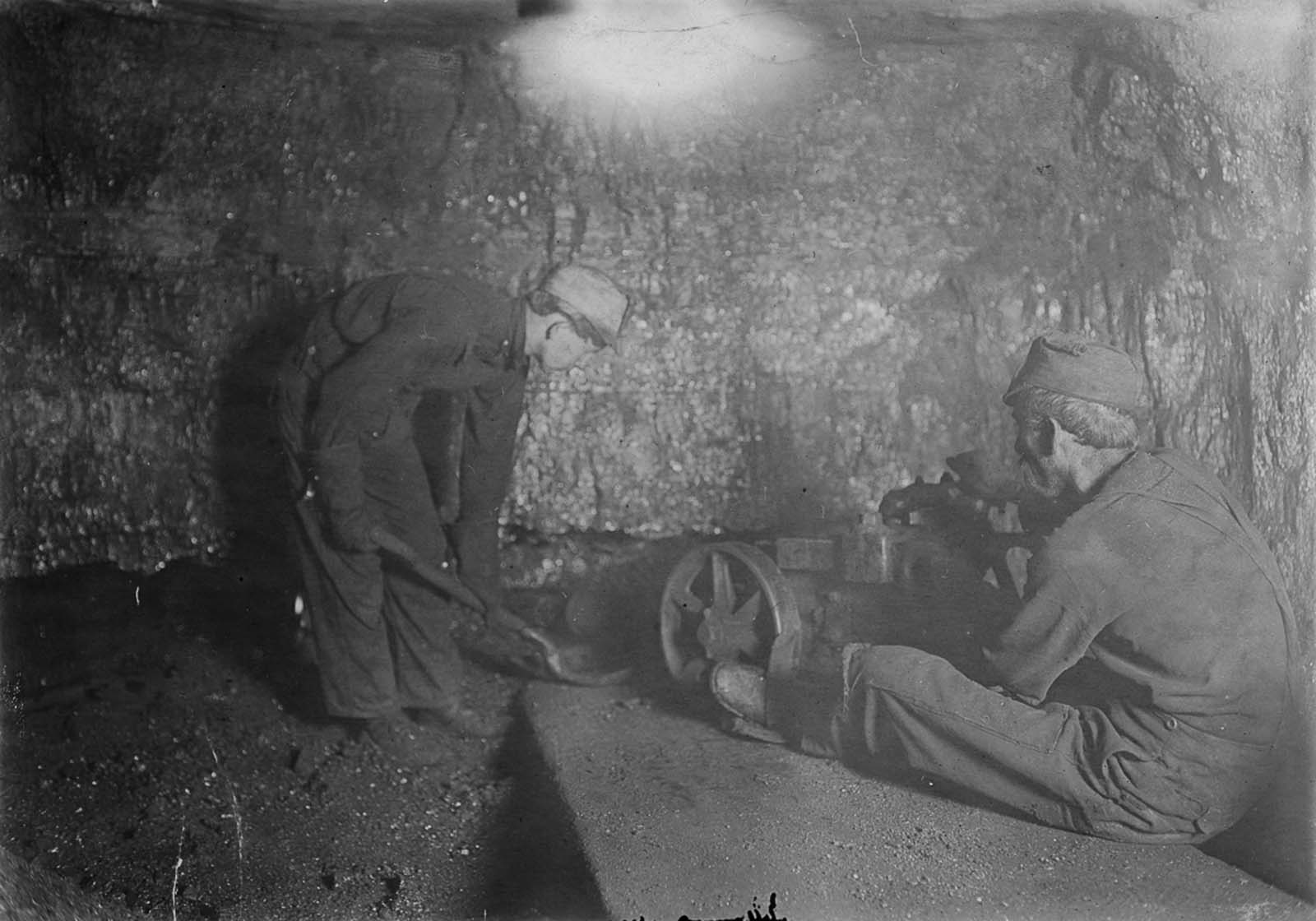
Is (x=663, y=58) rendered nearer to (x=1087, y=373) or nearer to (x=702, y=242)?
(x=702, y=242)

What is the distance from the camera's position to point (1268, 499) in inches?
94.7

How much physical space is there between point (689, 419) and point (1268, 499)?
1.35 meters

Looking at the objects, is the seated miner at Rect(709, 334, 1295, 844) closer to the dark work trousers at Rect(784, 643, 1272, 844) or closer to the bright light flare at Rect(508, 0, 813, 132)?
the dark work trousers at Rect(784, 643, 1272, 844)

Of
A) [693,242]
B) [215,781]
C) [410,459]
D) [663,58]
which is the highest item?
[663,58]

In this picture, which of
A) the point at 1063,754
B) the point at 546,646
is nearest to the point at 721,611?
the point at 546,646

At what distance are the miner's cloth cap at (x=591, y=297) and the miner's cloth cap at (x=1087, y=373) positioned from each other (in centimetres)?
88

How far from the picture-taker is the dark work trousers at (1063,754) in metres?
1.99

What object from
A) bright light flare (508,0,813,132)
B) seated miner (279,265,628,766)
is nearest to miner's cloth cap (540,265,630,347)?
seated miner (279,265,628,766)

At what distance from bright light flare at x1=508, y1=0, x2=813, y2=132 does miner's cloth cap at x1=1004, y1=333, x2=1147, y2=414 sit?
0.80m

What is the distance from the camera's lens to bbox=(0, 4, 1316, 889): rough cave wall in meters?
2.28

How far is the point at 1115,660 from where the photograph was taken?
201cm

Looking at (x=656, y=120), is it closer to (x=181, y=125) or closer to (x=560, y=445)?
(x=560, y=445)

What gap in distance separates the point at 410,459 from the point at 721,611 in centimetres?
76

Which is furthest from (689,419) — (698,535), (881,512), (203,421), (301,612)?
(203,421)
